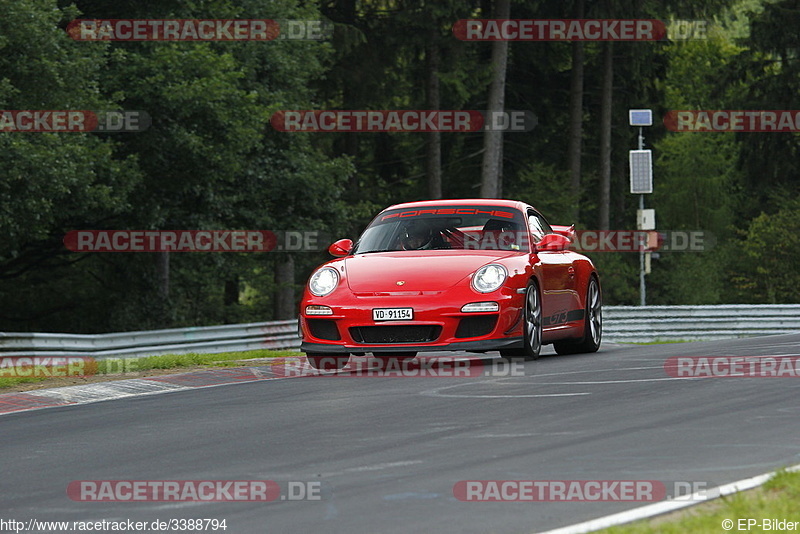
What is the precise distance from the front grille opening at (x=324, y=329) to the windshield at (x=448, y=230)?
53.9 inches

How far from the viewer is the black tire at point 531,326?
12.6 meters

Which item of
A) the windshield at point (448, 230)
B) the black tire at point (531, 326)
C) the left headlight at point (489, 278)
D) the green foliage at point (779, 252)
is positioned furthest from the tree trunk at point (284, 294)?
the left headlight at point (489, 278)

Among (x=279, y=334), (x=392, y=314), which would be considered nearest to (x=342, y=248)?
(x=392, y=314)

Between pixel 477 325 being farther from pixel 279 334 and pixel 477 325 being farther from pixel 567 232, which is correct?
pixel 279 334

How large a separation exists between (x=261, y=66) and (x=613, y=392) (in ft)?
93.8

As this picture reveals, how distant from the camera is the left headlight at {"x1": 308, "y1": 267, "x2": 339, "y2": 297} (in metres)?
12.5

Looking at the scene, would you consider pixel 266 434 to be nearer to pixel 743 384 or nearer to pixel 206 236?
pixel 743 384

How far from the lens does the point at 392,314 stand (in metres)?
12.0

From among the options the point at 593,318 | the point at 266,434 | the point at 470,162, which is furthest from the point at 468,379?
the point at 470,162

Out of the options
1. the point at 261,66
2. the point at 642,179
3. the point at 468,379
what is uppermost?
the point at 261,66

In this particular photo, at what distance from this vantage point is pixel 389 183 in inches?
2010

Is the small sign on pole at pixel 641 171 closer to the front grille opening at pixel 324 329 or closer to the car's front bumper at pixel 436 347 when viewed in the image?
the car's front bumper at pixel 436 347

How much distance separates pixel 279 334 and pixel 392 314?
44.5ft

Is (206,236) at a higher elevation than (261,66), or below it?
below
